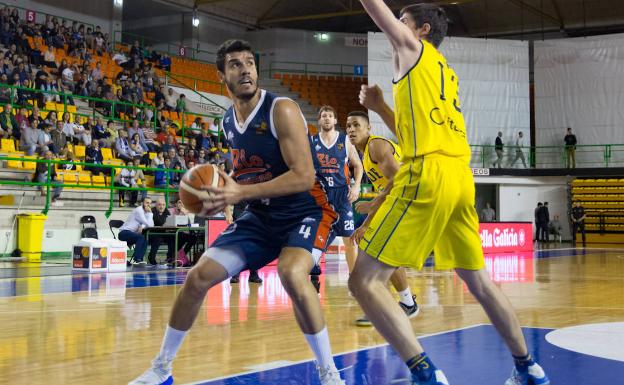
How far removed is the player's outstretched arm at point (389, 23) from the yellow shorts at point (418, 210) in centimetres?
61

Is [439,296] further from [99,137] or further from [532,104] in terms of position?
[532,104]

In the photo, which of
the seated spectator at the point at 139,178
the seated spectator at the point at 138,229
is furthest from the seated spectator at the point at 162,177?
the seated spectator at the point at 138,229

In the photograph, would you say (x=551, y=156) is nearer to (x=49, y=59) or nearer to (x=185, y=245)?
(x=49, y=59)

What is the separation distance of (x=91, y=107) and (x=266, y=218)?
19.4 m

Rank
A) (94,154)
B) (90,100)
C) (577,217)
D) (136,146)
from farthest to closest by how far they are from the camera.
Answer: (577,217) < (90,100) < (136,146) < (94,154)

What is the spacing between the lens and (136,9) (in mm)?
32750

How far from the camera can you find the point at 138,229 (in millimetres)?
15508

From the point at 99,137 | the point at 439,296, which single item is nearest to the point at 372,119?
the point at 99,137

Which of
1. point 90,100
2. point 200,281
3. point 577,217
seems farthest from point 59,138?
point 577,217

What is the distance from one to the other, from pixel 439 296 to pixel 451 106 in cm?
565

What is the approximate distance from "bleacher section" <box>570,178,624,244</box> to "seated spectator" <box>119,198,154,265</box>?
805 inches

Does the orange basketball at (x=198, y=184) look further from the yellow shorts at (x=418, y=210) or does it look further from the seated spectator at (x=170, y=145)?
the seated spectator at (x=170, y=145)

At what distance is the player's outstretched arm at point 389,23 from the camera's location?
3670 mm

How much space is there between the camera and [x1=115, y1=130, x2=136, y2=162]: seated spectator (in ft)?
62.7
